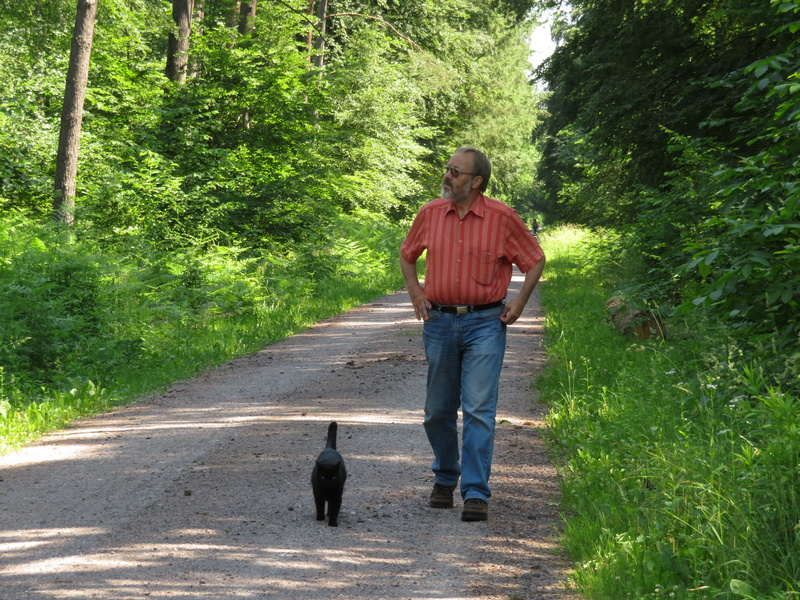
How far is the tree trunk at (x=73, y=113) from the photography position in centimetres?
1458

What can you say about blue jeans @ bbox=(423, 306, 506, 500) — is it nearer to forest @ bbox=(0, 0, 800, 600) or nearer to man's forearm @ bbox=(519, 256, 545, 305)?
man's forearm @ bbox=(519, 256, 545, 305)

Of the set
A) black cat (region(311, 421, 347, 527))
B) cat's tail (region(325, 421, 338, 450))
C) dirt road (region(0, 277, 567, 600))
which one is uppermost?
cat's tail (region(325, 421, 338, 450))

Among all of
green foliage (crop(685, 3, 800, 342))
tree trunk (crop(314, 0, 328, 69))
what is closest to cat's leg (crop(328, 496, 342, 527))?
green foliage (crop(685, 3, 800, 342))

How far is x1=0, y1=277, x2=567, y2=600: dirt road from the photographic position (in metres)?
4.17

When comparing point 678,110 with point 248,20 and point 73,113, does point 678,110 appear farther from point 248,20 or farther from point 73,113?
point 248,20

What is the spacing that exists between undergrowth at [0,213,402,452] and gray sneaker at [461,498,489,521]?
13.7 feet

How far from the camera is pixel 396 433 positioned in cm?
751

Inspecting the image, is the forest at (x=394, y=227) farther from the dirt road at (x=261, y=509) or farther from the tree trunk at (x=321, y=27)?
the dirt road at (x=261, y=509)

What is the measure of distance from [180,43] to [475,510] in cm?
1803

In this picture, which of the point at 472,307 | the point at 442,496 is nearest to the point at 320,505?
the point at 442,496

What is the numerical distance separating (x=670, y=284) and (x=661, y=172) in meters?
3.11

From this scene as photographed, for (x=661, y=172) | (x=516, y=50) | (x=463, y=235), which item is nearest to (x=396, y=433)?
(x=463, y=235)

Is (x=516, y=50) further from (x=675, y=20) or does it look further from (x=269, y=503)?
(x=269, y=503)

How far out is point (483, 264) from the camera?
523 centimetres
